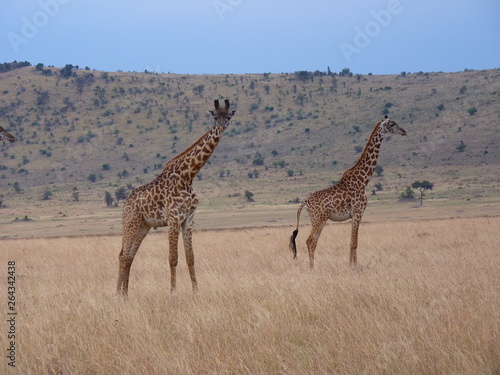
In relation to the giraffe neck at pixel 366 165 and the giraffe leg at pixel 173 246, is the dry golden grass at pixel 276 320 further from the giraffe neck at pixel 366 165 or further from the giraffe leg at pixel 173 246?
the giraffe neck at pixel 366 165

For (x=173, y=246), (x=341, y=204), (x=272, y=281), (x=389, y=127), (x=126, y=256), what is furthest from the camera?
(x=389, y=127)

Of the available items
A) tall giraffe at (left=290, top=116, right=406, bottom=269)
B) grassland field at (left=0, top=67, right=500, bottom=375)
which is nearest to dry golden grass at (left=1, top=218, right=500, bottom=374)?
grassland field at (left=0, top=67, right=500, bottom=375)

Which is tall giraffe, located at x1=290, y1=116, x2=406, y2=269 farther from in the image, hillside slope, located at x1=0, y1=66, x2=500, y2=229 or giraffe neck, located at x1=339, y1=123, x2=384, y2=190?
hillside slope, located at x1=0, y1=66, x2=500, y2=229

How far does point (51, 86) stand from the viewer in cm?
9969

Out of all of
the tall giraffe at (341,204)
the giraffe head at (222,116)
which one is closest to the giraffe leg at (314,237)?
the tall giraffe at (341,204)

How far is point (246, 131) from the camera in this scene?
8269 centimetres

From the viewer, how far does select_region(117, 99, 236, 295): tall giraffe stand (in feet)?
36.4

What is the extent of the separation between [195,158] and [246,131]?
7157cm

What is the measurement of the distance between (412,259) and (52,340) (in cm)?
890

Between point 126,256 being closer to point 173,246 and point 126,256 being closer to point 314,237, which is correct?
point 173,246

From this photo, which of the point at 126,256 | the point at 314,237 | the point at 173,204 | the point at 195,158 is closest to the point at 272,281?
the point at 173,204

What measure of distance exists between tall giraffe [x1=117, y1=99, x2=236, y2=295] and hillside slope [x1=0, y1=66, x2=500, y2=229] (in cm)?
3779

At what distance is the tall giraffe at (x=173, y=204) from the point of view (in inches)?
437

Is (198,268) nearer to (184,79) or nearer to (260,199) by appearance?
(260,199)
